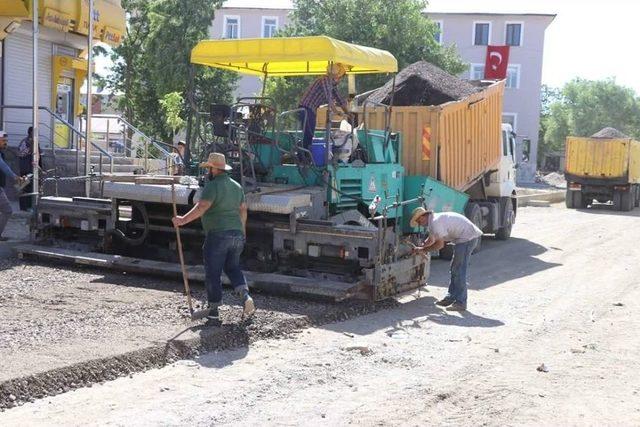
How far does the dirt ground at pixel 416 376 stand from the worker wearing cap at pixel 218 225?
682mm

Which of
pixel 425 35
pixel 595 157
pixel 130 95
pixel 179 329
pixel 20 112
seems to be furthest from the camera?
pixel 130 95

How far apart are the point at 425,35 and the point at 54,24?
63.0ft

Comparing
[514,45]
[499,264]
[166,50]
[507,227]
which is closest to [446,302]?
[499,264]

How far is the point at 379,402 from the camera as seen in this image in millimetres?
6102

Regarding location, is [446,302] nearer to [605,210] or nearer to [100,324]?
[100,324]

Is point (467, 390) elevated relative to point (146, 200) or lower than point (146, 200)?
lower

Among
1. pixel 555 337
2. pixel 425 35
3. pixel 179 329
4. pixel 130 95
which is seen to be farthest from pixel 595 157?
pixel 179 329

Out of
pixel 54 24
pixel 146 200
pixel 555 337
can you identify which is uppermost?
pixel 54 24

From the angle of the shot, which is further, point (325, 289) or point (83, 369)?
point (325, 289)

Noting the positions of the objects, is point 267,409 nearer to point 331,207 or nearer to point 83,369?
point 83,369

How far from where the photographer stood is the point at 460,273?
10.0m

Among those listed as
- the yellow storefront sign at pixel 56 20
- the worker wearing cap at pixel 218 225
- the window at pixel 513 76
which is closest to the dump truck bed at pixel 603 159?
the yellow storefront sign at pixel 56 20

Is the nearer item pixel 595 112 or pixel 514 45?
pixel 514 45

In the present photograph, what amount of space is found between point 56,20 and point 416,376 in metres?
14.0
